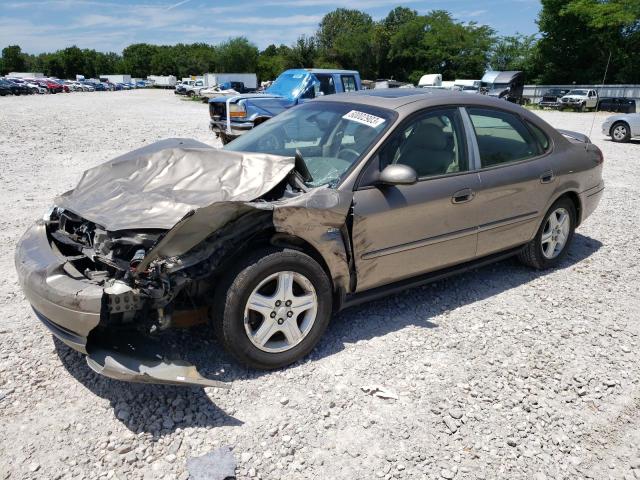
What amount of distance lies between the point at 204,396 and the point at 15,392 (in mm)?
1103

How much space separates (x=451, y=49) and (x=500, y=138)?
70.7 m

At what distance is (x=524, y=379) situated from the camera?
317cm

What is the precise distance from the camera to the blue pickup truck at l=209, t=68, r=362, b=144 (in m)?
11.8

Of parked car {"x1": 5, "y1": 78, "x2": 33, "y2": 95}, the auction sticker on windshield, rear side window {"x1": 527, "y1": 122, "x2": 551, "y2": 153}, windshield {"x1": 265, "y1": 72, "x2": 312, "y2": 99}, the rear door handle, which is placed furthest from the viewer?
parked car {"x1": 5, "y1": 78, "x2": 33, "y2": 95}

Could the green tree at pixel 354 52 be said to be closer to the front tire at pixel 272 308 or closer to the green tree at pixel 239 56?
the green tree at pixel 239 56

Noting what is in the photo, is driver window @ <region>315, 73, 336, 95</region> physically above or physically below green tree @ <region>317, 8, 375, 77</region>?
below

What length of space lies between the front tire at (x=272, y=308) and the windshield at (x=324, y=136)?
0.67 meters

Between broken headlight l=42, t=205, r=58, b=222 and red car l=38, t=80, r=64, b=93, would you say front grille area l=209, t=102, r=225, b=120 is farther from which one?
red car l=38, t=80, r=64, b=93

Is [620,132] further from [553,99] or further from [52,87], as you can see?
[52,87]

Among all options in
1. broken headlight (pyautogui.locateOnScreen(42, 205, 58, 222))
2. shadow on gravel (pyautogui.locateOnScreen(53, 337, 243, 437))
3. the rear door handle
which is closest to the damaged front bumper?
shadow on gravel (pyautogui.locateOnScreen(53, 337, 243, 437))

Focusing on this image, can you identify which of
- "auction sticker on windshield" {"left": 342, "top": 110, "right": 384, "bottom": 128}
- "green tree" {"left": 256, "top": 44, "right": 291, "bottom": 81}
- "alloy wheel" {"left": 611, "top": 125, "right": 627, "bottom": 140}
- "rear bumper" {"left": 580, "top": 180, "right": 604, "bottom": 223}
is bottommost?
"alloy wheel" {"left": 611, "top": 125, "right": 627, "bottom": 140}

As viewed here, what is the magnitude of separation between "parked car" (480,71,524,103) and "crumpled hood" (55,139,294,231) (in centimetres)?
3322

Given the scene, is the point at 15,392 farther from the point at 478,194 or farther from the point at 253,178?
the point at 478,194

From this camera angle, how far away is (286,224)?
301 centimetres
